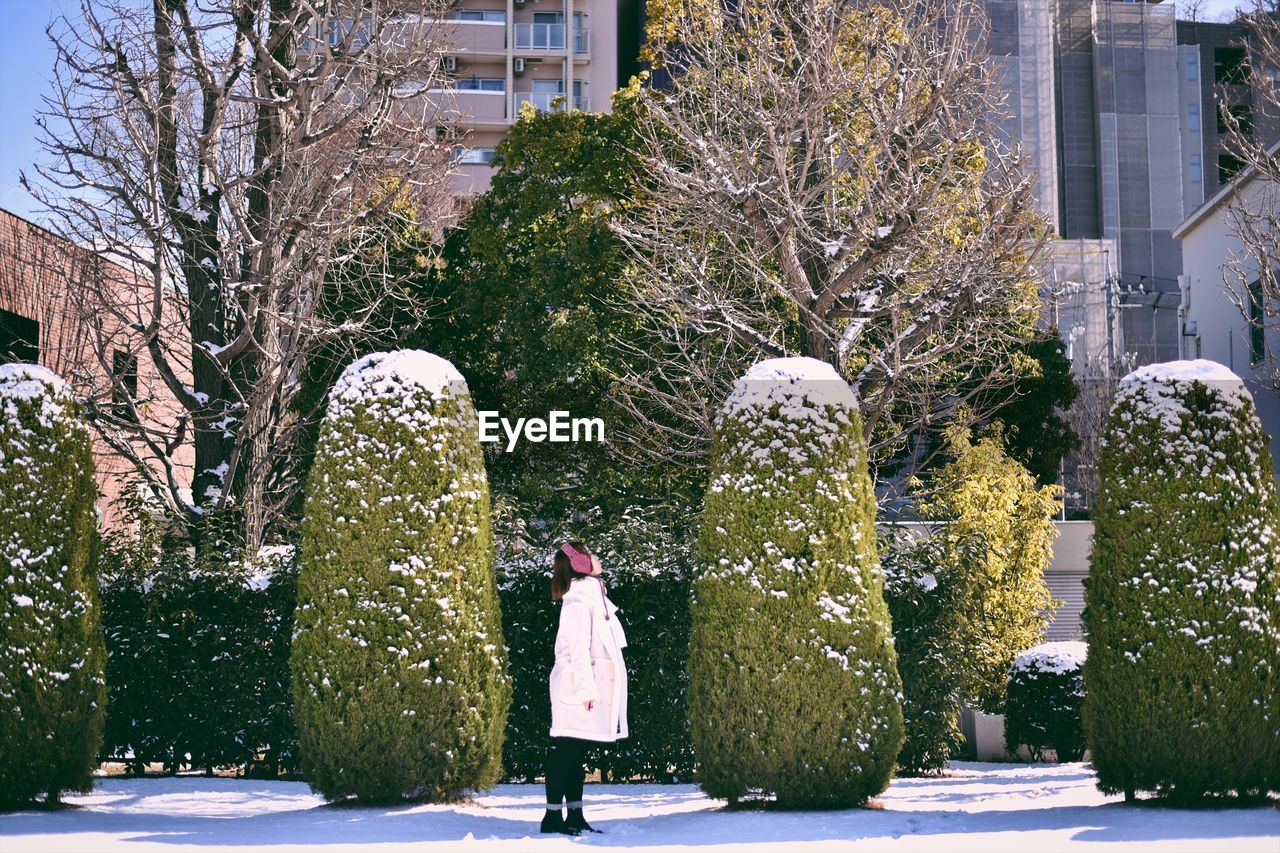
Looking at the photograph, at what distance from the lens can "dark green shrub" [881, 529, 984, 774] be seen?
11.4 meters

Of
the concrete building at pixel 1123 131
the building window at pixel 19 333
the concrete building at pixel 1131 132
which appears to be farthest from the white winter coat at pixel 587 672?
the concrete building at pixel 1123 131

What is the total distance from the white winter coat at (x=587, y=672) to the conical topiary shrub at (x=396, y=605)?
2.54 ft

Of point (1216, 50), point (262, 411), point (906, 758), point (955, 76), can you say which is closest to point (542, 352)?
point (262, 411)

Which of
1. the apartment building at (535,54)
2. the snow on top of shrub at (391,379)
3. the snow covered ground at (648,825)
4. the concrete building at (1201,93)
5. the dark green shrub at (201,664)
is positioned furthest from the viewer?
the concrete building at (1201,93)

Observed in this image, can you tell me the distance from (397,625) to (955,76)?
29.9 ft

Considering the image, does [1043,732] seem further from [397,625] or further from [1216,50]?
[1216,50]

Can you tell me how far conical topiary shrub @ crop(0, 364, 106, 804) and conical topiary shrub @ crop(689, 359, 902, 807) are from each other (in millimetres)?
4450

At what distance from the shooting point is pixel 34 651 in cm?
928

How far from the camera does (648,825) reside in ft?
28.9

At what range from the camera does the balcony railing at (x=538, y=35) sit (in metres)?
51.6

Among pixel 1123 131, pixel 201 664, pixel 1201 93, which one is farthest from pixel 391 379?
pixel 1201 93

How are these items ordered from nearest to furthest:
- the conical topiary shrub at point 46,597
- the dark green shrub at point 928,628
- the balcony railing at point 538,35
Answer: the conical topiary shrub at point 46,597 → the dark green shrub at point 928,628 → the balcony railing at point 538,35

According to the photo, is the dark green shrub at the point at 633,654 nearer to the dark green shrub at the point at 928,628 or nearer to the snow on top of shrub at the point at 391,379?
the dark green shrub at the point at 928,628

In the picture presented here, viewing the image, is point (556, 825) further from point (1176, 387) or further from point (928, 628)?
point (1176, 387)
